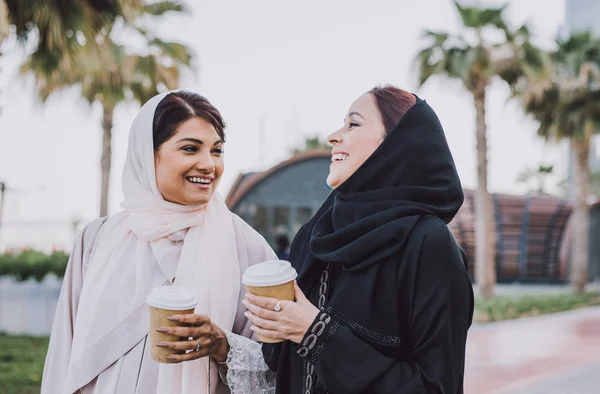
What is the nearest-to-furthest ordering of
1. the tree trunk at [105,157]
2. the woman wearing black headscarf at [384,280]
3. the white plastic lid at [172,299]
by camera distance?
the woman wearing black headscarf at [384,280] → the white plastic lid at [172,299] → the tree trunk at [105,157]

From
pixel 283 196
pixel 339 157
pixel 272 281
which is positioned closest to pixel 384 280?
pixel 272 281

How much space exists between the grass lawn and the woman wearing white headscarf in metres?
4.51

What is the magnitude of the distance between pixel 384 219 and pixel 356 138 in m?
0.25

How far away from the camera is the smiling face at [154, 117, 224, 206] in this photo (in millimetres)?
2072

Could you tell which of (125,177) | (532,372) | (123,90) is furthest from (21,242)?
(125,177)

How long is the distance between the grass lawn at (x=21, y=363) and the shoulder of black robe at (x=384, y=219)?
17.6ft

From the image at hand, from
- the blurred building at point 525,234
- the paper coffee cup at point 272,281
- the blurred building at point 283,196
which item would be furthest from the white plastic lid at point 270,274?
the blurred building at point 525,234

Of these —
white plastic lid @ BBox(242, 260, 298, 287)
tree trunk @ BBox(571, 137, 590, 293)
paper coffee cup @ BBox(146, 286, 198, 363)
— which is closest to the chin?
white plastic lid @ BBox(242, 260, 298, 287)

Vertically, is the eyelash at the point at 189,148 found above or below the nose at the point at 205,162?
above

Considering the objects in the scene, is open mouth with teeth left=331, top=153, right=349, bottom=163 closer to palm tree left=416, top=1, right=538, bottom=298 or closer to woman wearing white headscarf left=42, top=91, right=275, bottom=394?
woman wearing white headscarf left=42, top=91, right=275, bottom=394

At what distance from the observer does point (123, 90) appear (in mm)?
13812

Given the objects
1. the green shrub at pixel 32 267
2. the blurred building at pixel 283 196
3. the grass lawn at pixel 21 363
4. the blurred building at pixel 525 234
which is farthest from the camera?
the blurred building at pixel 525 234

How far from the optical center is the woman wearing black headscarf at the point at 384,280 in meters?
1.48

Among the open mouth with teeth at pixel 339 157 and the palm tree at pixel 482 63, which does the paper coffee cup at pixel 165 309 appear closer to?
the open mouth with teeth at pixel 339 157
